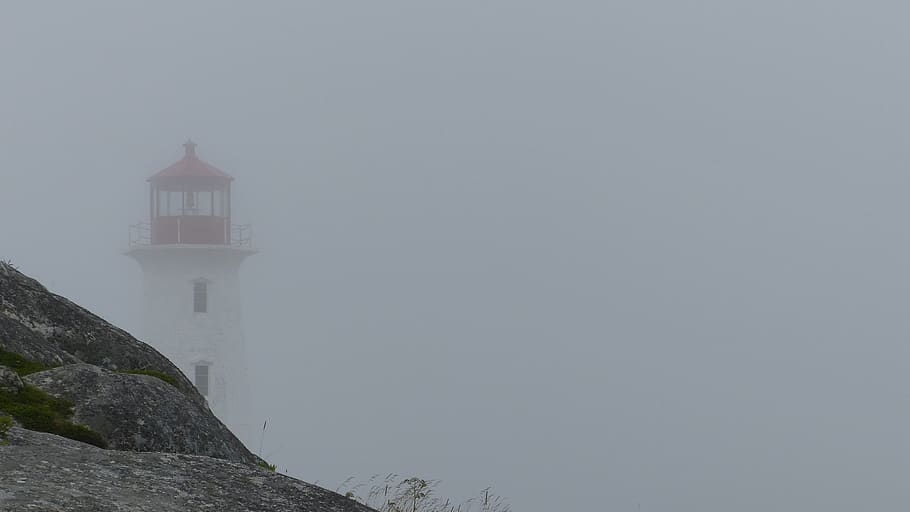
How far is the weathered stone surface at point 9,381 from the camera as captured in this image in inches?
274

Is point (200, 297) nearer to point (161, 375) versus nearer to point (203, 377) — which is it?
point (203, 377)

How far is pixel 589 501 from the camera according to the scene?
301 ft

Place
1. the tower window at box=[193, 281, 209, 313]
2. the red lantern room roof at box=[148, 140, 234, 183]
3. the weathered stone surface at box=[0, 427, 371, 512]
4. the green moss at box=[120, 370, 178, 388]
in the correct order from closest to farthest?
the weathered stone surface at box=[0, 427, 371, 512] → the green moss at box=[120, 370, 178, 388] → the tower window at box=[193, 281, 209, 313] → the red lantern room roof at box=[148, 140, 234, 183]

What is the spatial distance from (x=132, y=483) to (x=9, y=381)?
1.61 m

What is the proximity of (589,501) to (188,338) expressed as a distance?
4536cm

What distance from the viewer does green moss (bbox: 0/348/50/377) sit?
751cm

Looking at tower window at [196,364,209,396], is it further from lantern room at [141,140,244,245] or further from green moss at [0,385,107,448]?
green moss at [0,385,107,448]

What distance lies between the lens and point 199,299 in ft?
175

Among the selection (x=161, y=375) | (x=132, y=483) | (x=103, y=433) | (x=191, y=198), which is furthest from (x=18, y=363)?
(x=191, y=198)

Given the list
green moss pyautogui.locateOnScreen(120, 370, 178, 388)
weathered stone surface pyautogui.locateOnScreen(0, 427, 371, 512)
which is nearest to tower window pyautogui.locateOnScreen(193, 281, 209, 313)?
green moss pyautogui.locateOnScreen(120, 370, 178, 388)

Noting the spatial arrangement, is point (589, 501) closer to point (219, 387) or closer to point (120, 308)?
point (219, 387)

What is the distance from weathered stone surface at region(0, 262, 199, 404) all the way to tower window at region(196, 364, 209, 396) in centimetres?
4292

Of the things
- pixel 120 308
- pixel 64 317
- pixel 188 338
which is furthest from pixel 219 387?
pixel 120 308

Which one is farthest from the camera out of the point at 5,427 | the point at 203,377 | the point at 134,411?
the point at 203,377
